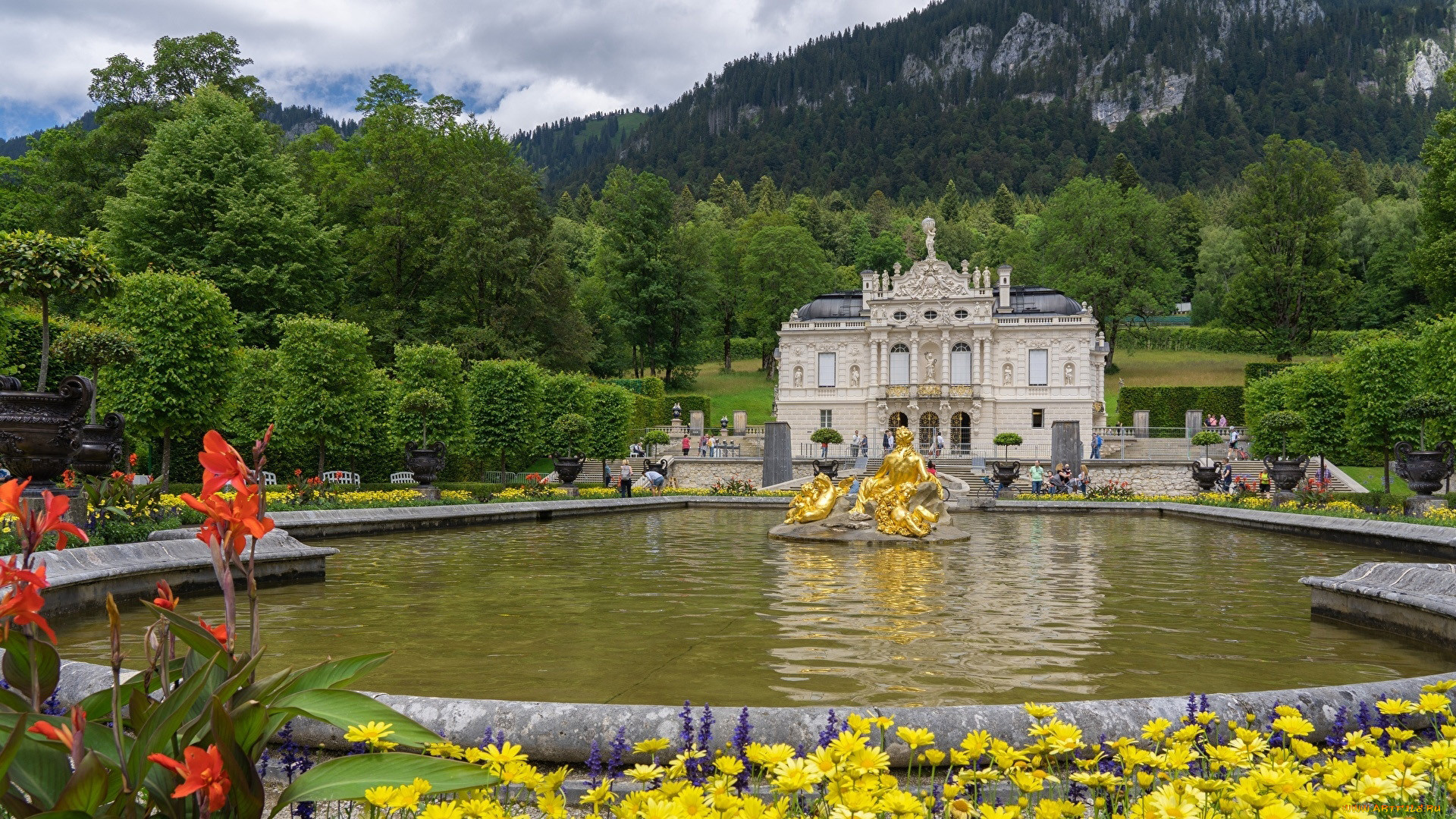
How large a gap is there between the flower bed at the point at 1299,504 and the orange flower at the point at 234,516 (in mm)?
17013

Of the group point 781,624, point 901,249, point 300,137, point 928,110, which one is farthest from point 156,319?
point 928,110

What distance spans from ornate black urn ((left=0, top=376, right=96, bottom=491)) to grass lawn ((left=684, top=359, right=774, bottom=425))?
50500mm

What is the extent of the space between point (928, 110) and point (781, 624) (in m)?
183

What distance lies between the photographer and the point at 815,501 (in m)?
17.2

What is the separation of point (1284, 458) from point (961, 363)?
27959 mm

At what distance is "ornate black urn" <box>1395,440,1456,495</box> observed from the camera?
1794cm

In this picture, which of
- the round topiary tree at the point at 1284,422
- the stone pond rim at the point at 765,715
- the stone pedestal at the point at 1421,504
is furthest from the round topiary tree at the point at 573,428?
the stone pond rim at the point at 765,715

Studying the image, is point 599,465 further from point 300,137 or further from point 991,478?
point 300,137

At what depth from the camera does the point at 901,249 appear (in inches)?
3546

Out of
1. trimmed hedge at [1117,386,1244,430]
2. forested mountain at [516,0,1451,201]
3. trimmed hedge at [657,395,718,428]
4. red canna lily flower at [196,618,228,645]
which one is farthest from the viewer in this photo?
forested mountain at [516,0,1451,201]

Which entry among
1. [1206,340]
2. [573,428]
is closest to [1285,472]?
[573,428]

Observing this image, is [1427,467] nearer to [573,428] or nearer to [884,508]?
[884,508]

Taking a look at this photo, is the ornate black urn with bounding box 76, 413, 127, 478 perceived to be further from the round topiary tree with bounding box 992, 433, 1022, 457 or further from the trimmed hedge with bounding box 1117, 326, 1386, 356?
the trimmed hedge with bounding box 1117, 326, 1386, 356

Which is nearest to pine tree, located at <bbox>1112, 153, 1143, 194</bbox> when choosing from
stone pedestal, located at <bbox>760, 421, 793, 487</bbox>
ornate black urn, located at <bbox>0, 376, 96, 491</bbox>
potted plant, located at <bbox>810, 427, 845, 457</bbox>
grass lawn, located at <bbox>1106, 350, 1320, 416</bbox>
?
grass lawn, located at <bbox>1106, 350, 1320, 416</bbox>
